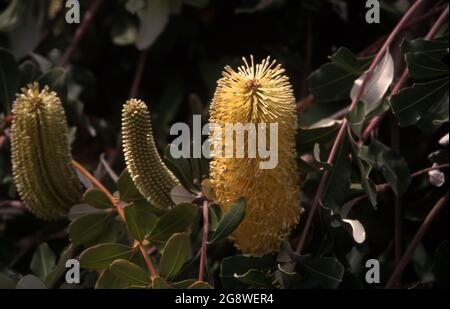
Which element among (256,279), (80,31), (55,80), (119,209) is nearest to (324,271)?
(256,279)

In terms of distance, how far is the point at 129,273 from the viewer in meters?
1.08

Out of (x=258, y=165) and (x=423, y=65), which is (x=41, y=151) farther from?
(x=423, y=65)

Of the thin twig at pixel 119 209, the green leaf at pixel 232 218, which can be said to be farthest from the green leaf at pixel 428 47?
the thin twig at pixel 119 209

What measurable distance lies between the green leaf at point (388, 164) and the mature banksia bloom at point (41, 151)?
1.34 feet

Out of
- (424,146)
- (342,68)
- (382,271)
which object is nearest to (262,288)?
(382,271)

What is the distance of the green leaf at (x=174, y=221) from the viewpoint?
3.76ft

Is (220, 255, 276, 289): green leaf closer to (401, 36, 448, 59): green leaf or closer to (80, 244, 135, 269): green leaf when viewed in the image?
(80, 244, 135, 269): green leaf

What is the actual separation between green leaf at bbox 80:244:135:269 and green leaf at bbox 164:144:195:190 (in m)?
0.11

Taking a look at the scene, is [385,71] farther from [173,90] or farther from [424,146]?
[173,90]

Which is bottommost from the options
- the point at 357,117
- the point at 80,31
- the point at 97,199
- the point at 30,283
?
the point at 30,283

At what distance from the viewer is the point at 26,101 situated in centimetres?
118

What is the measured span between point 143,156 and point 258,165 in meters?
0.16

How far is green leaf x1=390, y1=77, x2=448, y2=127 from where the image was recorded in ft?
3.91

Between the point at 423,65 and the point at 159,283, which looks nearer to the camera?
the point at 159,283
